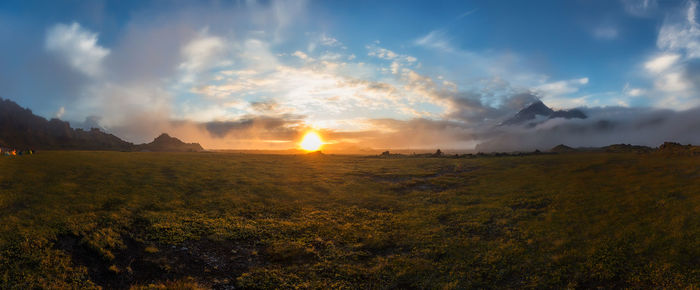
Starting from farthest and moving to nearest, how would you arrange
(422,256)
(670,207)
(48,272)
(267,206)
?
(267,206), (670,207), (422,256), (48,272)

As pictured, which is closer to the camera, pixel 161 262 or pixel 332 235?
pixel 161 262

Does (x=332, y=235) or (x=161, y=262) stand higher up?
(x=161, y=262)

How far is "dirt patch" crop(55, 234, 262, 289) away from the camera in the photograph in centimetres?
1853

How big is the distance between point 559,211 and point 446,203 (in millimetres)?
13147

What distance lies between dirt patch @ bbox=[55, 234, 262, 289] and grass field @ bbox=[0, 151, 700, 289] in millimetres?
104

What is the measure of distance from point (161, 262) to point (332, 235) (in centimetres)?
1385

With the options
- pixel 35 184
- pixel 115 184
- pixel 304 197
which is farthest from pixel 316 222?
pixel 35 184

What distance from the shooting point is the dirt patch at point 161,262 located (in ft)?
60.8

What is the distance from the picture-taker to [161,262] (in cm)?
2064

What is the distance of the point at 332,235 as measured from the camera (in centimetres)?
2836

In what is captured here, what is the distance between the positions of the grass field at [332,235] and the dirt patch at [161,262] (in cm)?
10

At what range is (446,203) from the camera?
41719 mm

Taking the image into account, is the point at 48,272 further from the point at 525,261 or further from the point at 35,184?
the point at 525,261

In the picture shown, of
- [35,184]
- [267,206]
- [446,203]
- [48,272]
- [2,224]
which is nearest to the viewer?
[48,272]
